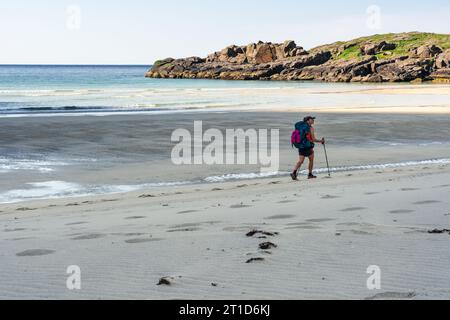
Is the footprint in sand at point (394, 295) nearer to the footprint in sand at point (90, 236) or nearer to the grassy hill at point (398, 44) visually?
the footprint in sand at point (90, 236)

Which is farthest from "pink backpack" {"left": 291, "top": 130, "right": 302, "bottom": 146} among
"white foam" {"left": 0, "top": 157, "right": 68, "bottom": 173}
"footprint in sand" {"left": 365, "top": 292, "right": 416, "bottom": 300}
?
"footprint in sand" {"left": 365, "top": 292, "right": 416, "bottom": 300}

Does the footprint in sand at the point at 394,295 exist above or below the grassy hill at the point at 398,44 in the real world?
below

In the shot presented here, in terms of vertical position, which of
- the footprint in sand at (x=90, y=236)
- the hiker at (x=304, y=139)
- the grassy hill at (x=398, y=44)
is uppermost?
the grassy hill at (x=398, y=44)

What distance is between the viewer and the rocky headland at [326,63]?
101 meters

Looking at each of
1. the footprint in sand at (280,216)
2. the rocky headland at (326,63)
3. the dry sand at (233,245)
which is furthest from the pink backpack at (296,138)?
the rocky headland at (326,63)

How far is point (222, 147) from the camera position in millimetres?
19500

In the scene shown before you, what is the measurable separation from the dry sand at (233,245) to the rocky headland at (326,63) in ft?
289

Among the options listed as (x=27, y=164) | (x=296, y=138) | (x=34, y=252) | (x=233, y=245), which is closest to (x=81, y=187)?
(x=27, y=164)

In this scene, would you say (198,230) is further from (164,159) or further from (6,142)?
(6,142)

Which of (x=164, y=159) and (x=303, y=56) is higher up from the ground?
(x=303, y=56)

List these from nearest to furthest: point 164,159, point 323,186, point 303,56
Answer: point 323,186
point 164,159
point 303,56

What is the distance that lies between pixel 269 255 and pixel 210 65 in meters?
125

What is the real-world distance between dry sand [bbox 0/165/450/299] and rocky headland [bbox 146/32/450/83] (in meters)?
88.0
